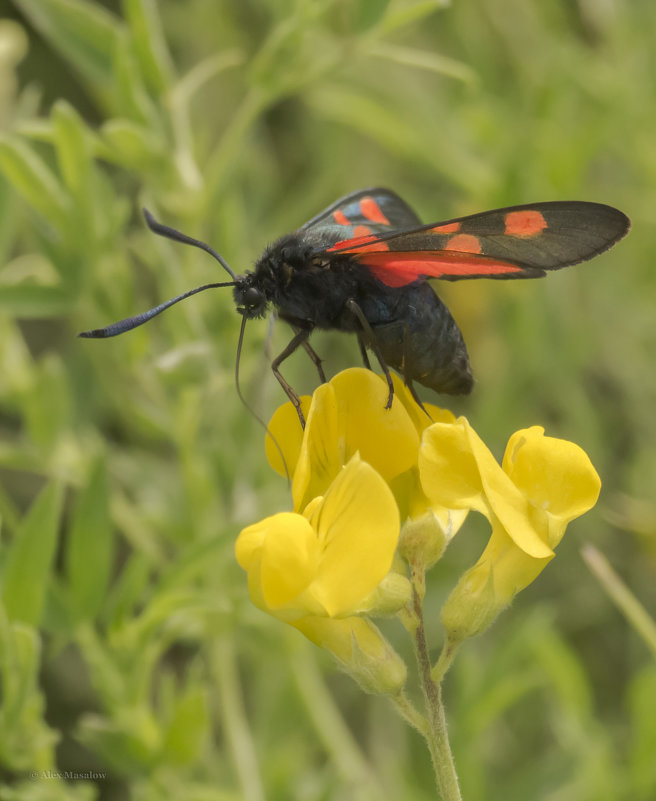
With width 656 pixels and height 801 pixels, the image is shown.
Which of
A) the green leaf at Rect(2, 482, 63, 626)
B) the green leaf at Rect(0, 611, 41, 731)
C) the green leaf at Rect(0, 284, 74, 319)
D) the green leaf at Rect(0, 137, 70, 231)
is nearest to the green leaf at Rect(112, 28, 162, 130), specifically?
the green leaf at Rect(0, 137, 70, 231)

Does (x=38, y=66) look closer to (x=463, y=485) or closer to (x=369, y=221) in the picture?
(x=369, y=221)

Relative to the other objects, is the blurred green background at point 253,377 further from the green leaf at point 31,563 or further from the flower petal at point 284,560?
the flower petal at point 284,560

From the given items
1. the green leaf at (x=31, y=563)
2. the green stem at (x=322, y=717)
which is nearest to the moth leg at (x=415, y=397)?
the green leaf at (x=31, y=563)

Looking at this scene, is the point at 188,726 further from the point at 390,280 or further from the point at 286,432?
the point at 390,280

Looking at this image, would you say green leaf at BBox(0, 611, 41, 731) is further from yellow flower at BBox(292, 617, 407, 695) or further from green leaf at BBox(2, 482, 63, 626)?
yellow flower at BBox(292, 617, 407, 695)

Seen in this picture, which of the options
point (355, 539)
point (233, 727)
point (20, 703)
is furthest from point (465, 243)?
point (233, 727)

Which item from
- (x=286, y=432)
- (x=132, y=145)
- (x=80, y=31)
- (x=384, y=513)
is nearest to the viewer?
(x=384, y=513)
